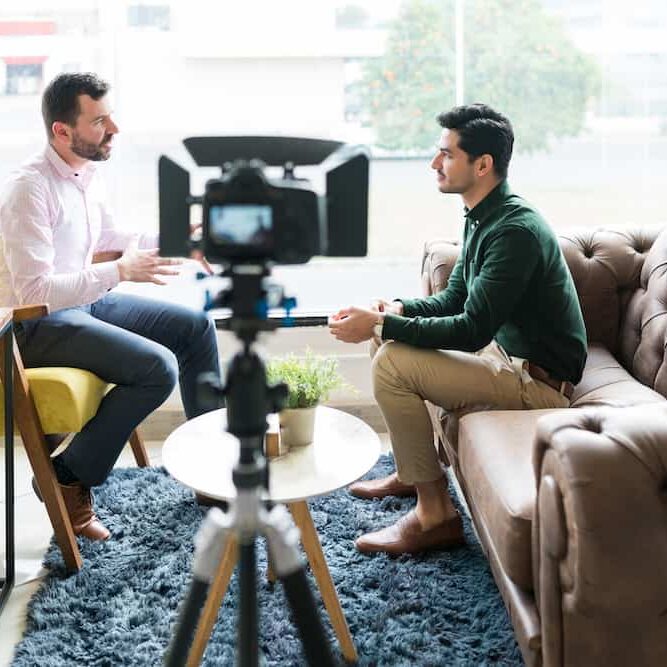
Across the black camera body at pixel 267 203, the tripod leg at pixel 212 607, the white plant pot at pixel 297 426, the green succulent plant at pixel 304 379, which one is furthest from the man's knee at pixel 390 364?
the black camera body at pixel 267 203

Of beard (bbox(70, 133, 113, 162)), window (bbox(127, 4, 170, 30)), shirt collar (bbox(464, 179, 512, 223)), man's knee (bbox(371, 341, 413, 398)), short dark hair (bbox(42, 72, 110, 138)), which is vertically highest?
window (bbox(127, 4, 170, 30))

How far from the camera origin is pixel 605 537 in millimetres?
1427

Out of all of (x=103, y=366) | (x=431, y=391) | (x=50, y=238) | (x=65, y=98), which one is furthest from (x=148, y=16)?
(x=431, y=391)

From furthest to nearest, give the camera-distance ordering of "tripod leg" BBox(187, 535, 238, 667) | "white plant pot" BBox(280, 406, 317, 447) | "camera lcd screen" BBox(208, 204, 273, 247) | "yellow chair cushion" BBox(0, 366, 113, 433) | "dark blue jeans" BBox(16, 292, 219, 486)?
"dark blue jeans" BBox(16, 292, 219, 486), "yellow chair cushion" BBox(0, 366, 113, 433), "white plant pot" BBox(280, 406, 317, 447), "tripod leg" BBox(187, 535, 238, 667), "camera lcd screen" BBox(208, 204, 273, 247)

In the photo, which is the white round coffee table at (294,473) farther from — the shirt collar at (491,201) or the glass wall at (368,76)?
the glass wall at (368,76)

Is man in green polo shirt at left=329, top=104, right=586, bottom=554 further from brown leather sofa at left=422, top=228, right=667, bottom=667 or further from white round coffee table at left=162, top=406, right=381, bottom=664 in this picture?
brown leather sofa at left=422, top=228, right=667, bottom=667

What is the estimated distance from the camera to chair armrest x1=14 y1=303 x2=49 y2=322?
7.08ft

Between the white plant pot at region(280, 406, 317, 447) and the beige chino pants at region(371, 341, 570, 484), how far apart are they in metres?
0.29

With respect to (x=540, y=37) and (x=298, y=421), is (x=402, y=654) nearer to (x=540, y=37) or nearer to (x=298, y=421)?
(x=298, y=421)

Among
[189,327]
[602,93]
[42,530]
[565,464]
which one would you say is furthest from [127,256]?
[602,93]

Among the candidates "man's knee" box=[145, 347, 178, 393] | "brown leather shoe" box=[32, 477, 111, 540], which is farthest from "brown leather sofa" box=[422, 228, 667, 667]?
"brown leather shoe" box=[32, 477, 111, 540]

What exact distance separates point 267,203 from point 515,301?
112 cm

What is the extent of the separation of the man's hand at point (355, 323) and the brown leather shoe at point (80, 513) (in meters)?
0.82

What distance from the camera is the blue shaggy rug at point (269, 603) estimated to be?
6.23ft
